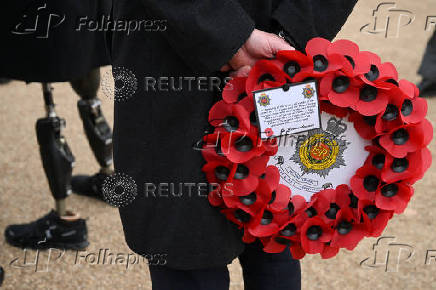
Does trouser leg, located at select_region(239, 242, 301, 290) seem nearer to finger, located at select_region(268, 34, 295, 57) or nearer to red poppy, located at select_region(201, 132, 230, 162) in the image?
red poppy, located at select_region(201, 132, 230, 162)

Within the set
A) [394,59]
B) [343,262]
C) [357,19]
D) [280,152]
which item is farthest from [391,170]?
[357,19]

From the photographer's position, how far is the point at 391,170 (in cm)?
107

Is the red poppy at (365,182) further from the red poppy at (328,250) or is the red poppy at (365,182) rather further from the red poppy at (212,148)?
the red poppy at (212,148)

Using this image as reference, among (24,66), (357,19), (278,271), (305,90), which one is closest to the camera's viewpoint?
(305,90)

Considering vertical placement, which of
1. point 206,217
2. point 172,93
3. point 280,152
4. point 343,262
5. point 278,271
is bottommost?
A: point 343,262

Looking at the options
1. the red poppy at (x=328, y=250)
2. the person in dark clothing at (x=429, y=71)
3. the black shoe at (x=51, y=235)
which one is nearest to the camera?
the red poppy at (x=328, y=250)

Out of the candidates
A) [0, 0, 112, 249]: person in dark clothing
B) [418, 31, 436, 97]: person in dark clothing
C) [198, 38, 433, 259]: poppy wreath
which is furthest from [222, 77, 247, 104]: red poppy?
[418, 31, 436, 97]: person in dark clothing

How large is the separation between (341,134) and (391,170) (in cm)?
13

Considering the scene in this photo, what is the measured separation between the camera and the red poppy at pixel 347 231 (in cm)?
110

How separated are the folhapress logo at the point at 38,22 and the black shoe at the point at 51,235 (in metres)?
0.81

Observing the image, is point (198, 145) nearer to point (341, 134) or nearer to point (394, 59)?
point (341, 134)

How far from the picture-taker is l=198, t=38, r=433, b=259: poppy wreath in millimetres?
1000

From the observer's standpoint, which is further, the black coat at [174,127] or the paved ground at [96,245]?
the paved ground at [96,245]

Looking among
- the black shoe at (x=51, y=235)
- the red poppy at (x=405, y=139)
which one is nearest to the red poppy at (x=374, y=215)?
the red poppy at (x=405, y=139)
